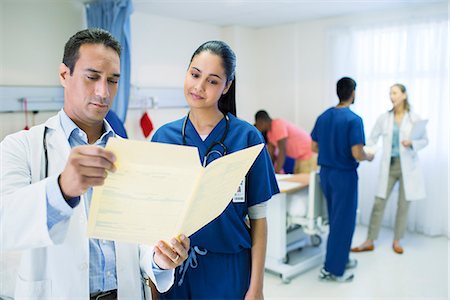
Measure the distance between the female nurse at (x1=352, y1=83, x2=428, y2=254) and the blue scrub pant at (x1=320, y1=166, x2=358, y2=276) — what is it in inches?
26.2

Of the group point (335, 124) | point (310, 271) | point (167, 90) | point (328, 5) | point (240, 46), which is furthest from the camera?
point (240, 46)

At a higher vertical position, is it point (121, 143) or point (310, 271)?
point (121, 143)

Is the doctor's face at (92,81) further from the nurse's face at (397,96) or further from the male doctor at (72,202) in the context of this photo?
the nurse's face at (397,96)

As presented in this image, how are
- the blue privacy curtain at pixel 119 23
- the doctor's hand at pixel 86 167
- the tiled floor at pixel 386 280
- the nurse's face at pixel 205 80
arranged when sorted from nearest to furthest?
the doctor's hand at pixel 86 167 → the nurse's face at pixel 205 80 → the tiled floor at pixel 386 280 → the blue privacy curtain at pixel 119 23

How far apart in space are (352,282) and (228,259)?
6.50ft

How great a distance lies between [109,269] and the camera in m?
0.93

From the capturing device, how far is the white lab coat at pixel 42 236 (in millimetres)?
687

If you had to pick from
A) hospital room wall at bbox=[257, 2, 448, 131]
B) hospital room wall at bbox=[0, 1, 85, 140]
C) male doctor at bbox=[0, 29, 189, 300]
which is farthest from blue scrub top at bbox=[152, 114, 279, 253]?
hospital room wall at bbox=[257, 2, 448, 131]

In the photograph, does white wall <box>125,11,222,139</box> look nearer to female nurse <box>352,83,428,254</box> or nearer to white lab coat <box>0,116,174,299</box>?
female nurse <box>352,83,428,254</box>

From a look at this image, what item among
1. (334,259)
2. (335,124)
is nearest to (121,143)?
(335,124)

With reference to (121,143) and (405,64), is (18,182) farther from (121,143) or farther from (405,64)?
(405,64)

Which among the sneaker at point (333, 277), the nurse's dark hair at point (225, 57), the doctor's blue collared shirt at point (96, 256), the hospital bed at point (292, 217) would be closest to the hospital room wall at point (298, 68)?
the hospital bed at point (292, 217)

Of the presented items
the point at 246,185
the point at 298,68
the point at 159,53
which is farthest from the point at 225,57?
the point at 298,68

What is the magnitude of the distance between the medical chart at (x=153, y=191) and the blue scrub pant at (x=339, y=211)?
2.17 metres
